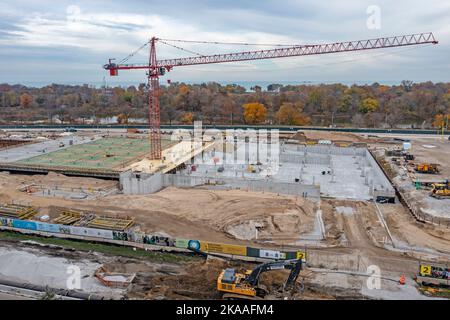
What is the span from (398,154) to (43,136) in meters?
49.3

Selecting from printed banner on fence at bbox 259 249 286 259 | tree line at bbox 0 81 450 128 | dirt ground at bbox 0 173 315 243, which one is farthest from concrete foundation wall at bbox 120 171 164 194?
tree line at bbox 0 81 450 128

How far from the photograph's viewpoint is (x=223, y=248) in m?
20.8

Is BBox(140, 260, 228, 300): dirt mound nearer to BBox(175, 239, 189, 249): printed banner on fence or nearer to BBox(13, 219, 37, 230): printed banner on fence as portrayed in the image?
BBox(175, 239, 189, 249): printed banner on fence

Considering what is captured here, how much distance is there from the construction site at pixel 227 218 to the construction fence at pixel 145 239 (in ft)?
0.20

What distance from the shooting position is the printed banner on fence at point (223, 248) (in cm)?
Result: 2048

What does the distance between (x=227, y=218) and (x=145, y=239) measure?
5563mm

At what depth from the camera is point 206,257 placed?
68.9 feet

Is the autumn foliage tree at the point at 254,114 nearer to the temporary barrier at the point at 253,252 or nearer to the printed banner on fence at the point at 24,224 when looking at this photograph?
the printed banner on fence at the point at 24,224

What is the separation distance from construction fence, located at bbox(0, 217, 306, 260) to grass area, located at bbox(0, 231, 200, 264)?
0.43m

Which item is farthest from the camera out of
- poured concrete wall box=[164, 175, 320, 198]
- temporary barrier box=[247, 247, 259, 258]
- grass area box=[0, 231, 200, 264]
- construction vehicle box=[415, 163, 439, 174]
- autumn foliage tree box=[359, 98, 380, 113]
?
autumn foliage tree box=[359, 98, 380, 113]

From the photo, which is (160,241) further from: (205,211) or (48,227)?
(48,227)

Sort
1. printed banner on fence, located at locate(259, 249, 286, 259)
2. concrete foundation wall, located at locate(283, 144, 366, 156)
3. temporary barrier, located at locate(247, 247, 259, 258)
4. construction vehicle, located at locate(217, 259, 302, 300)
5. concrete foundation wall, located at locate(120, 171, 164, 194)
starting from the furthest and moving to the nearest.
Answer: concrete foundation wall, located at locate(283, 144, 366, 156) < concrete foundation wall, located at locate(120, 171, 164, 194) < temporary barrier, located at locate(247, 247, 259, 258) < printed banner on fence, located at locate(259, 249, 286, 259) < construction vehicle, located at locate(217, 259, 302, 300)

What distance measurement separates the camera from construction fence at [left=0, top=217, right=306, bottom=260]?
20109mm

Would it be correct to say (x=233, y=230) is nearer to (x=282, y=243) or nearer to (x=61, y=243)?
(x=282, y=243)
